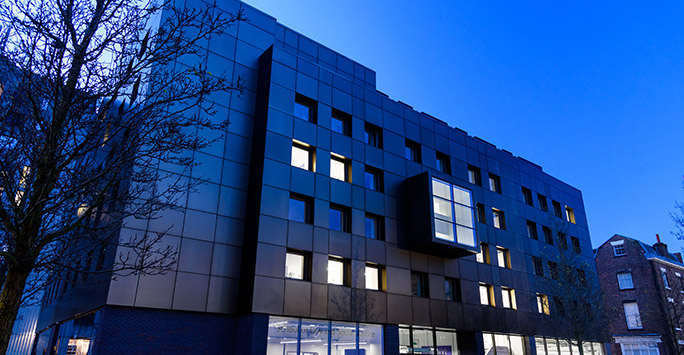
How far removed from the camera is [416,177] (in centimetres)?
2600

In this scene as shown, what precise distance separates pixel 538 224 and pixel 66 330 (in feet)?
104

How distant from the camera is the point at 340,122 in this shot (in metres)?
25.5

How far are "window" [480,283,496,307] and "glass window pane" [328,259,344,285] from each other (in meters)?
10.8

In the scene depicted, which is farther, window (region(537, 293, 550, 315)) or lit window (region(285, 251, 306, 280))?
window (region(537, 293, 550, 315))

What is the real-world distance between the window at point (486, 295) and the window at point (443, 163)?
7.78 metres

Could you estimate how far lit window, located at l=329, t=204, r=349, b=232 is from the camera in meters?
22.8

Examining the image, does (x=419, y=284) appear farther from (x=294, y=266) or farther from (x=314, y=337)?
(x=294, y=266)

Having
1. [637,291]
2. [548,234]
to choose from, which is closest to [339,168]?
[548,234]

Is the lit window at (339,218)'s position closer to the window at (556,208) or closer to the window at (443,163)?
the window at (443,163)

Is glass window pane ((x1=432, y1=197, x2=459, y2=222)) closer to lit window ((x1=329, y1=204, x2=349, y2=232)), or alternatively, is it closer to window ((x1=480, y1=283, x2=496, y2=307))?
lit window ((x1=329, y1=204, x2=349, y2=232))

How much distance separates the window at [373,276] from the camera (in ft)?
75.1

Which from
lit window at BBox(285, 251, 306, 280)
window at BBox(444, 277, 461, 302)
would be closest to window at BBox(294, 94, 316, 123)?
lit window at BBox(285, 251, 306, 280)

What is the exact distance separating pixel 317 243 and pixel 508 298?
1578cm

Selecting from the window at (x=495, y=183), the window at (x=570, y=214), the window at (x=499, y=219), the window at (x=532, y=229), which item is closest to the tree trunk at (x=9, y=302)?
the window at (x=499, y=219)
